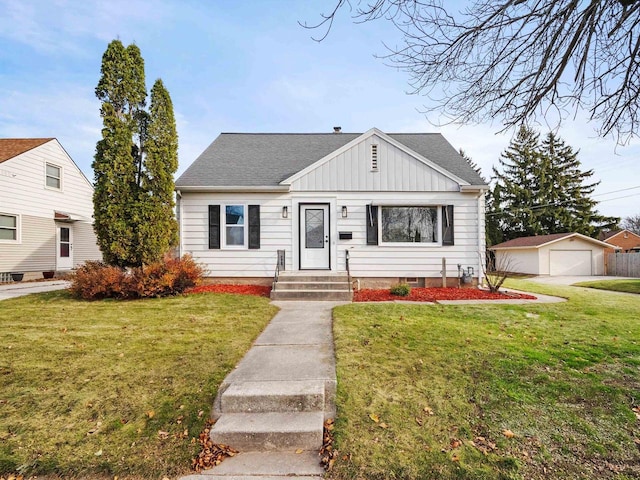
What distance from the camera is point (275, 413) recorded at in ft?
9.98

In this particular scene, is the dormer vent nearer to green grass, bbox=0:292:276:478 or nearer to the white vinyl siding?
the white vinyl siding

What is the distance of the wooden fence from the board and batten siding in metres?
21.4

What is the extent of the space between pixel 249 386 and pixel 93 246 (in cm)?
1824

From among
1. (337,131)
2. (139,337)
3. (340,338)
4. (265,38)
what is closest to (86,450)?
(139,337)

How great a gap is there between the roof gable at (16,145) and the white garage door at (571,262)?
1219 inches

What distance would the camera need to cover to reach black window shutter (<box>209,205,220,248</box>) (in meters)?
10.2

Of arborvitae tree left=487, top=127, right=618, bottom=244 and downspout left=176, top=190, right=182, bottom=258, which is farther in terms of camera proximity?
arborvitae tree left=487, top=127, right=618, bottom=244

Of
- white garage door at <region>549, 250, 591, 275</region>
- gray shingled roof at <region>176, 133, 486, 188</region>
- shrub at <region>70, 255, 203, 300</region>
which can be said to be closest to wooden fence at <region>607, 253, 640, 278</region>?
white garage door at <region>549, 250, 591, 275</region>

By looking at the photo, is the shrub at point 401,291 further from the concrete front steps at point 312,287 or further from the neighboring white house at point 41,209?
the neighboring white house at point 41,209

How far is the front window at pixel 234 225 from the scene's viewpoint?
1025 centimetres

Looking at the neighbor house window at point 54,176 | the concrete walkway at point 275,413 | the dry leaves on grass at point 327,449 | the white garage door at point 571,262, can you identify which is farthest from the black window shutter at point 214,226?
the white garage door at point 571,262

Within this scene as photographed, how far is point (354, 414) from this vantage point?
298cm

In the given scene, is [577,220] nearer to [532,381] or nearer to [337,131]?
[337,131]

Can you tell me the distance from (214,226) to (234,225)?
2.02 feet
